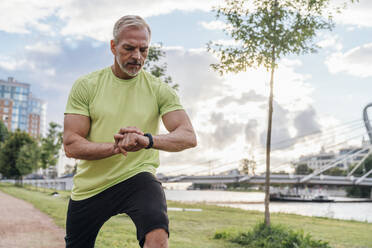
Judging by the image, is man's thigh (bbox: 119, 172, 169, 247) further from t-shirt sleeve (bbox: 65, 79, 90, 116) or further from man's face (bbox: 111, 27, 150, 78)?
man's face (bbox: 111, 27, 150, 78)

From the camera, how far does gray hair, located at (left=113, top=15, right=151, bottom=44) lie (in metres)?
A: 2.54

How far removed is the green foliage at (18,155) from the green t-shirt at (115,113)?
38.5 meters

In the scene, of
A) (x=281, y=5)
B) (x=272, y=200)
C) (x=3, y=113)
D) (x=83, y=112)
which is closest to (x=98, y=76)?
(x=83, y=112)

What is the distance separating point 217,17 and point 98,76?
6.38 m

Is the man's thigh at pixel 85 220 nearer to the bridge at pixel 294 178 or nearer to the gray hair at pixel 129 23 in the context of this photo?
the gray hair at pixel 129 23

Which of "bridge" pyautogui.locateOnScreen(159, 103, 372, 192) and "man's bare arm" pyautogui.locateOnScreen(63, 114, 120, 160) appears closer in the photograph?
"man's bare arm" pyautogui.locateOnScreen(63, 114, 120, 160)

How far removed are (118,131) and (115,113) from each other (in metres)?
0.20

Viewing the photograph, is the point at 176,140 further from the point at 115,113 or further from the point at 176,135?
the point at 115,113

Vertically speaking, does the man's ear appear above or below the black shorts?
above

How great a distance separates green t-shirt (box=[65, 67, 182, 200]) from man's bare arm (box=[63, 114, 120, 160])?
5cm

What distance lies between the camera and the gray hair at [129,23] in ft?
8.34

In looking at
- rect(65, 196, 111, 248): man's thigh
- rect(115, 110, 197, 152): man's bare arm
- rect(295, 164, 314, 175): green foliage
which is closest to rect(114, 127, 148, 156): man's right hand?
rect(115, 110, 197, 152): man's bare arm

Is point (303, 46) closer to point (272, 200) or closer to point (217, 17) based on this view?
point (217, 17)

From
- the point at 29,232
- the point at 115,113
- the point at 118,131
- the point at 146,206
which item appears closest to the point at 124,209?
the point at 146,206
